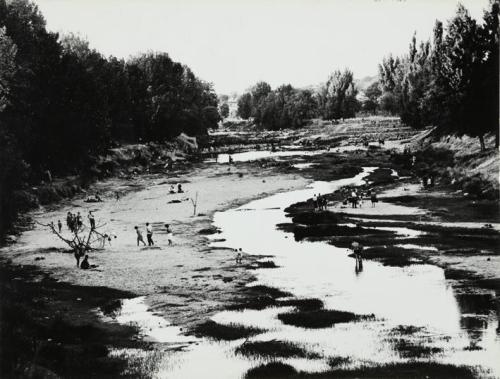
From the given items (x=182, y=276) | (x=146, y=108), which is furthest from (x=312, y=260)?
(x=146, y=108)

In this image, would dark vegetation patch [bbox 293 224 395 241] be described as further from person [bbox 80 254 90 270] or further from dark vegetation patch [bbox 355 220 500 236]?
person [bbox 80 254 90 270]

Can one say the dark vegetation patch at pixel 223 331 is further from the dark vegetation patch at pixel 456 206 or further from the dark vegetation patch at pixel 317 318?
the dark vegetation patch at pixel 456 206

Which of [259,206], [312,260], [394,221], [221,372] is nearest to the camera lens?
[221,372]

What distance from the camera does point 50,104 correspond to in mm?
70438

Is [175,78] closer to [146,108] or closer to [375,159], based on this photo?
[146,108]

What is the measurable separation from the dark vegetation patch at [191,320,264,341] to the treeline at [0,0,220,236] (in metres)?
19.2

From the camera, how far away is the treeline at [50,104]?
48344 mm

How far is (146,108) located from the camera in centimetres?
11744

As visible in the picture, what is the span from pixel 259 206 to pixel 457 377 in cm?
4533

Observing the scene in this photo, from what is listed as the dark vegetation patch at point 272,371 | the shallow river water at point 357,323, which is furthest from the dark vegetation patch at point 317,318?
the dark vegetation patch at point 272,371

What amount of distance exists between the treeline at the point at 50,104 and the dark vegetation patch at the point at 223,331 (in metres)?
19.2

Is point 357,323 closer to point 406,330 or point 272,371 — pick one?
point 406,330

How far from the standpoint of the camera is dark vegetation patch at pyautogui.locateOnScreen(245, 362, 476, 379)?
20047mm

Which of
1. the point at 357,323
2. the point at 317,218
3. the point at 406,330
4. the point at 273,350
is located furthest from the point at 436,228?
the point at 273,350
